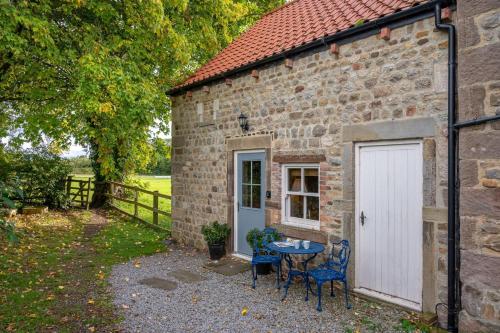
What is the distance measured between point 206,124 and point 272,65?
93.8 inches

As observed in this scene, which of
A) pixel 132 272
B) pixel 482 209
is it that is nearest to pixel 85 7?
pixel 132 272

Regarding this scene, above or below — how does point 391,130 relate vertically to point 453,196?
above

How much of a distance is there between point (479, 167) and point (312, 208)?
2.83 meters

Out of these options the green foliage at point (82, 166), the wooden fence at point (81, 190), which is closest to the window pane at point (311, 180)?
the wooden fence at point (81, 190)

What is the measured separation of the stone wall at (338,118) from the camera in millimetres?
4547

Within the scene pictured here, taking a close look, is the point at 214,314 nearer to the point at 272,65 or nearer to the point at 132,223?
the point at 272,65

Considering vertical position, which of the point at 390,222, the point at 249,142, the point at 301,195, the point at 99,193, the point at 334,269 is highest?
the point at 249,142

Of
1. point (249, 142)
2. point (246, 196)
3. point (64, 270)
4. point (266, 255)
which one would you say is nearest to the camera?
point (266, 255)

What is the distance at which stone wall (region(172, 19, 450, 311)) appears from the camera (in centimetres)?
455

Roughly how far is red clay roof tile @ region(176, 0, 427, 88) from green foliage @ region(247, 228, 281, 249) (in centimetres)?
319

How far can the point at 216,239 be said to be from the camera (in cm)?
768

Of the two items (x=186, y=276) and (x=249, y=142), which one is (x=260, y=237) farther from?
(x=249, y=142)

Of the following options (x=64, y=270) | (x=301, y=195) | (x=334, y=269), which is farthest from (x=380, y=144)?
(x=64, y=270)

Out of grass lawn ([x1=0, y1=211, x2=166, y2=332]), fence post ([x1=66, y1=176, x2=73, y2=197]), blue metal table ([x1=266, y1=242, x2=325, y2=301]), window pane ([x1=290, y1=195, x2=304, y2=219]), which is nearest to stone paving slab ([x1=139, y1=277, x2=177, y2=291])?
grass lawn ([x1=0, y1=211, x2=166, y2=332])
